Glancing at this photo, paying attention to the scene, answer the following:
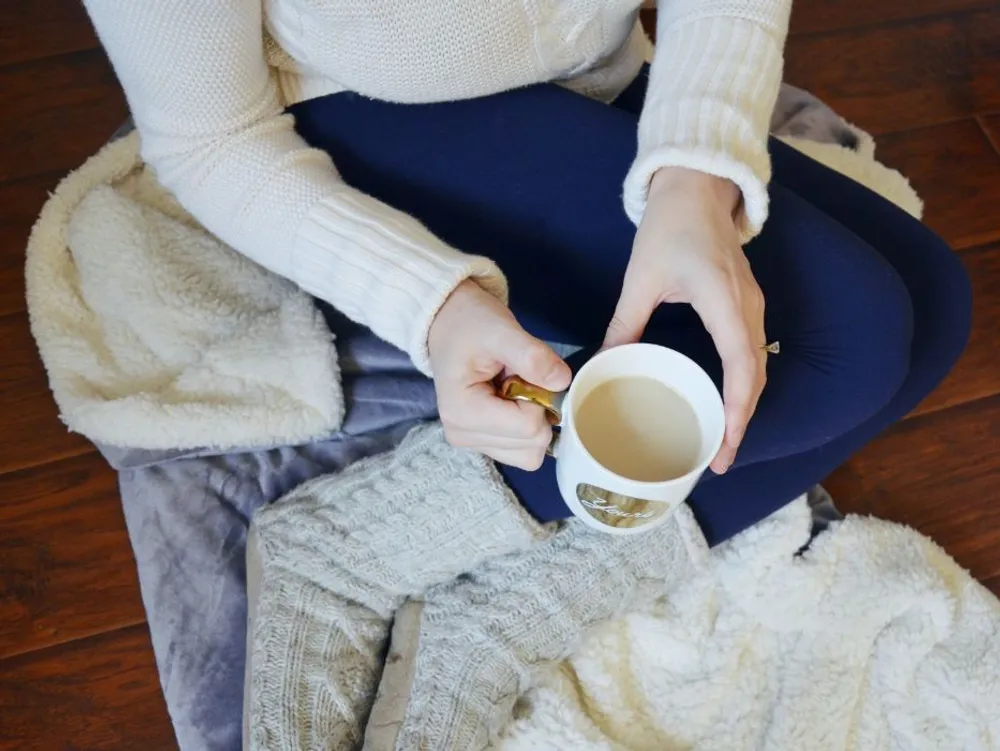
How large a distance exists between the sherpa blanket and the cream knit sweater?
23cm

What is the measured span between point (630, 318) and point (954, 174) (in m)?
0.83

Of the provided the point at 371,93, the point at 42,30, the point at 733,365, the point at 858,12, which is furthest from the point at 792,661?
the point at 42,30

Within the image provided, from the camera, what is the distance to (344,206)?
0.78 meters

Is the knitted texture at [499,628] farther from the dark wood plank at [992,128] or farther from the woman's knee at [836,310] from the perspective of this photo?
the dark wood plank at [992,128]

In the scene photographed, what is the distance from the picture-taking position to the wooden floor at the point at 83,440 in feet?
Answer: 3.33

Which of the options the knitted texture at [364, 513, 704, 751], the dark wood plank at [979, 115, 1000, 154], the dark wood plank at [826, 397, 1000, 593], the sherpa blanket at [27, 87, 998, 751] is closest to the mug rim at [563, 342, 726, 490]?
the knitted texture at [364, 513, 704, 751]

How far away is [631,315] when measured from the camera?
2.36 feet

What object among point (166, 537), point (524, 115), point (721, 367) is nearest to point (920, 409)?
point (721, 367)

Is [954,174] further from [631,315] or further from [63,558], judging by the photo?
[63,558]

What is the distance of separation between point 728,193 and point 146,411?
594 millimetres

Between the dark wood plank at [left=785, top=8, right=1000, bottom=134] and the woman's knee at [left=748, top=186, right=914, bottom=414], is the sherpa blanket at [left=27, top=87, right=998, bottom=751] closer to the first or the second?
the woman's knee at [left=748, top=186, right=914, bottom=414]

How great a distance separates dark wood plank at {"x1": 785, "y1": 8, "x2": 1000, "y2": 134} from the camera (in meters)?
1.37

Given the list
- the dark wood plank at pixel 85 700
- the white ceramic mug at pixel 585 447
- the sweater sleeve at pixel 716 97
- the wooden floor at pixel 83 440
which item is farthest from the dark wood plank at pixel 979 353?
the dark wood plank at pixel 85 700

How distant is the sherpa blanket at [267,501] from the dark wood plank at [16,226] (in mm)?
118
